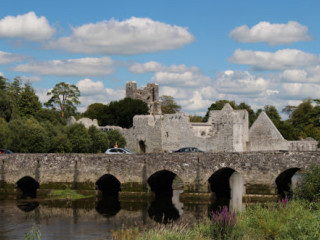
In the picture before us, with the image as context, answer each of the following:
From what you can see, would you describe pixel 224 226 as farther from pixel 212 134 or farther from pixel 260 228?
pixel 212 134

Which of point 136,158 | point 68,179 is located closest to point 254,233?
point 136,158

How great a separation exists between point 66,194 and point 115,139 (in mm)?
25119

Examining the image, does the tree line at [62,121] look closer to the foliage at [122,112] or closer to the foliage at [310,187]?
the foliage at [122,112]

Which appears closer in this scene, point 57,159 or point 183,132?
point 57,159

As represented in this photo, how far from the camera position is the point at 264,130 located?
2368 inches

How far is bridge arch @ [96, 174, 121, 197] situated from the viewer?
4003 cm

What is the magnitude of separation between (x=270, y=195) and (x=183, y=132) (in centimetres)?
2823

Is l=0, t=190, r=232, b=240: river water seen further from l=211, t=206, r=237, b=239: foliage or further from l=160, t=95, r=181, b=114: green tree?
l=160, t=95, r=181, b=114: green tree

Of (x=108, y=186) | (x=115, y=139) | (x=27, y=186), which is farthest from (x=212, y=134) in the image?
(x=27, y=186)

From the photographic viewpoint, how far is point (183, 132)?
200 feet

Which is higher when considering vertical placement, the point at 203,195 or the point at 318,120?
the point at 318,120

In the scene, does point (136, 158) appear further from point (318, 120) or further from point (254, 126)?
point (318, 120)

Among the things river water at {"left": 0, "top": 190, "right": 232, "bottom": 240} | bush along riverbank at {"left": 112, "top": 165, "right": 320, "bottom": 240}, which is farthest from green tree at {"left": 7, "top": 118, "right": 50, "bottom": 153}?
bush along riverbank at {"left": 112, "top": 165, "right": 320, "bottom": 240}

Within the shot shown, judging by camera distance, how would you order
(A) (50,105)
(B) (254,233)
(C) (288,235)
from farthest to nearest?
1. (A) (50,105)
2. (B) (254,233)
3. (C) (288,235)
